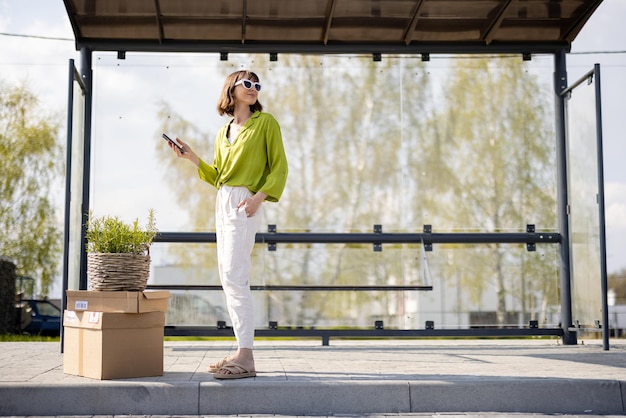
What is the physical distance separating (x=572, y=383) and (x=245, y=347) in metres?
2.05

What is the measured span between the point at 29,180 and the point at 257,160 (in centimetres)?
1253

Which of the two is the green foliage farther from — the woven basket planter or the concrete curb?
the concrete curb

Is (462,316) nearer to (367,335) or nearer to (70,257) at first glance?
(367,335)

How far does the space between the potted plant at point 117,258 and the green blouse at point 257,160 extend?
0.71 metres

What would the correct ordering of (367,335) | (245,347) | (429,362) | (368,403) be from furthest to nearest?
(367,335) → (429,362) → (245,347) → (368,403)

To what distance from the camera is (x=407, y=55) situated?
882 cm

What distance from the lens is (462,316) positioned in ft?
28.2

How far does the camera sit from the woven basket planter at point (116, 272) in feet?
18.2

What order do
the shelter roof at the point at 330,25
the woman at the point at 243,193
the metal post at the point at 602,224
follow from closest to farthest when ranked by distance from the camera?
the woman at the point at 243,193
the metal post at the point at 602,224
the shelter roof at the point at 330,25

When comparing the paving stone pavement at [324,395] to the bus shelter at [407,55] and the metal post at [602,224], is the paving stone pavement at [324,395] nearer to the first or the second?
the metal post at [602,224]

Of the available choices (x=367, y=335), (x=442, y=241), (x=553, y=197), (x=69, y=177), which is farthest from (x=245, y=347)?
(x=553, y=197)

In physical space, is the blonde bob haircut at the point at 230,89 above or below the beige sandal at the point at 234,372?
above

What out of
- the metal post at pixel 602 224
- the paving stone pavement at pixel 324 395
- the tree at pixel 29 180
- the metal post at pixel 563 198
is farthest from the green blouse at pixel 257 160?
the tree at pixel 29 180

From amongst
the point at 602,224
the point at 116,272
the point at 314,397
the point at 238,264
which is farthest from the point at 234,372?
the point at 602,224
